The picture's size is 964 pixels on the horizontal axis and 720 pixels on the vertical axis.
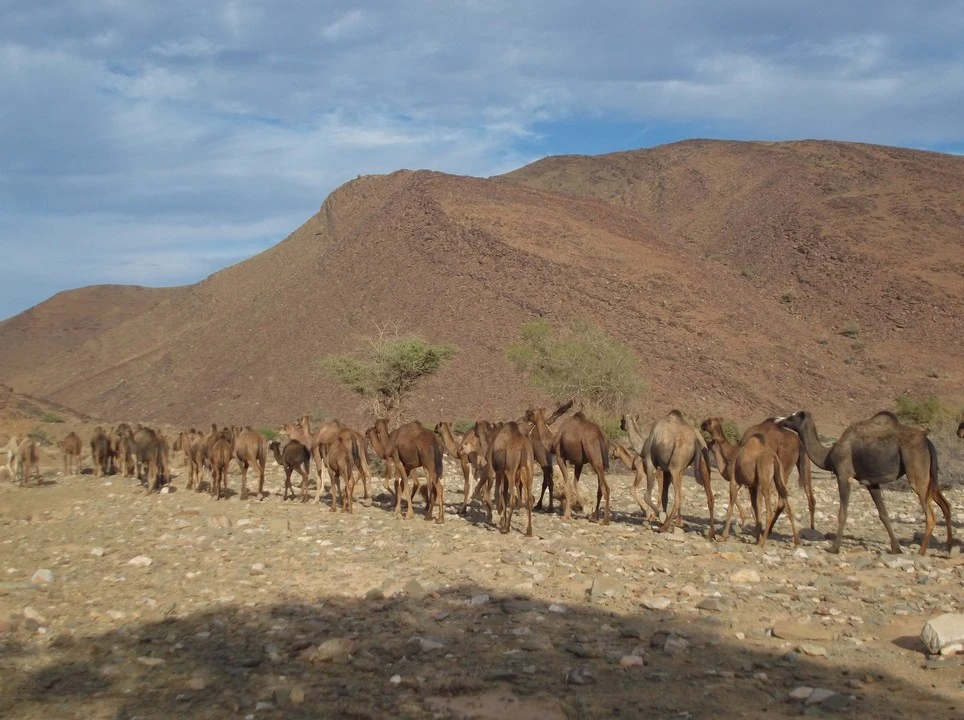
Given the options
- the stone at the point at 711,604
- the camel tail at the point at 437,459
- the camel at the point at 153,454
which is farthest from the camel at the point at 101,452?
the stone at the point at 711,604

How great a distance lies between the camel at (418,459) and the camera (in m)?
16.0

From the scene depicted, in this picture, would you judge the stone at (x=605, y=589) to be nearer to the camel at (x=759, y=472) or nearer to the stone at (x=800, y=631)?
the stone at (x=800, y=631)

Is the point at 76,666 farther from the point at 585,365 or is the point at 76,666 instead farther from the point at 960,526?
the point at 585,365

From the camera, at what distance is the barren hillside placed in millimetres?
58438

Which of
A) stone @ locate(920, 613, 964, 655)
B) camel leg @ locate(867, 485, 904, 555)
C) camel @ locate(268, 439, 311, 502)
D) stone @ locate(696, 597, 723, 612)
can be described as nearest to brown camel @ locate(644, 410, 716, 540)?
camel leg @ locate(867, 485, 904, 555)

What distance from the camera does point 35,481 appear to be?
77.2ft

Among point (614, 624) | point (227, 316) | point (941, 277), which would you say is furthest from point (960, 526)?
point (227, 316)

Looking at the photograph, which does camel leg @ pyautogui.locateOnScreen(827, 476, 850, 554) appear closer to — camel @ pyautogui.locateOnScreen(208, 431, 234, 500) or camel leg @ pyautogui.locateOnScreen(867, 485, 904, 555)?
camel leg @ pyautogui.locateOnScreen(867, 485, 904, 555)

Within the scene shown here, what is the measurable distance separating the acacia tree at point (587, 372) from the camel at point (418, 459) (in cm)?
2310

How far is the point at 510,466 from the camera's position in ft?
47.7

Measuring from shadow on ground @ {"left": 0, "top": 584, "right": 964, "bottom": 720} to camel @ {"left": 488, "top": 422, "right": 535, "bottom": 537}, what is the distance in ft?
16.1

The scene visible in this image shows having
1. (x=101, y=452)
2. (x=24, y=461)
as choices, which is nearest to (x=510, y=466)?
(x=24, y=461)

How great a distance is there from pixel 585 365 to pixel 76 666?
34.7 metres

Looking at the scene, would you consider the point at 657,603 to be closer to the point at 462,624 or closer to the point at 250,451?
the point at 462,624
